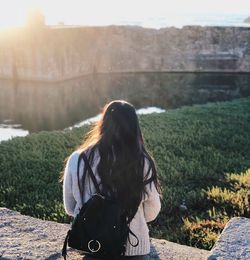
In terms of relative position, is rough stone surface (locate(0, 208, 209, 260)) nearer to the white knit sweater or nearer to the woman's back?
the white knit sweater

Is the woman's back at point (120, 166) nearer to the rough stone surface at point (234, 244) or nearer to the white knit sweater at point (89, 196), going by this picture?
the white knit sweater at point (89, 196)

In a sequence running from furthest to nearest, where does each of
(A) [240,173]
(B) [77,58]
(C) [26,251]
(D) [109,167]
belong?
(B) [77,58] → (A) [240,173] → (C) [26,251] → (D) [109,167]

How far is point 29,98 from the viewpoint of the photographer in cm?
2067

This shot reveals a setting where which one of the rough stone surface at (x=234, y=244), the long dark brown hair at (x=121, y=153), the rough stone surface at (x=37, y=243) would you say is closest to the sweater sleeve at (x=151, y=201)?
the long dark brown hair at (x=121, y=153)

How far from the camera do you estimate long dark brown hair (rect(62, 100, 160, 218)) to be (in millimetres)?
2869

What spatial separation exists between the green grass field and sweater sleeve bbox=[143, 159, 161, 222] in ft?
5.45

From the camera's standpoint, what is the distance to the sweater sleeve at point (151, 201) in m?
3.10

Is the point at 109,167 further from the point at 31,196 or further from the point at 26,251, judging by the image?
the point at 31,196

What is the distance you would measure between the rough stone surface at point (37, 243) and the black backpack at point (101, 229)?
1.22ft

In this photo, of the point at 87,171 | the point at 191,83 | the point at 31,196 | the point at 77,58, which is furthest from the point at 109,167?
the point at 77,58

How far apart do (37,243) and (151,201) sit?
832 millimetres

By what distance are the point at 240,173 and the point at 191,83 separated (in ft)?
58.3

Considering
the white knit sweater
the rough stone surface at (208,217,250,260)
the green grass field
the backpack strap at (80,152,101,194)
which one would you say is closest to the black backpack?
the backpack strap at (80,152,101,194)

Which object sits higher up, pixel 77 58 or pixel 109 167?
pixel 109 167
